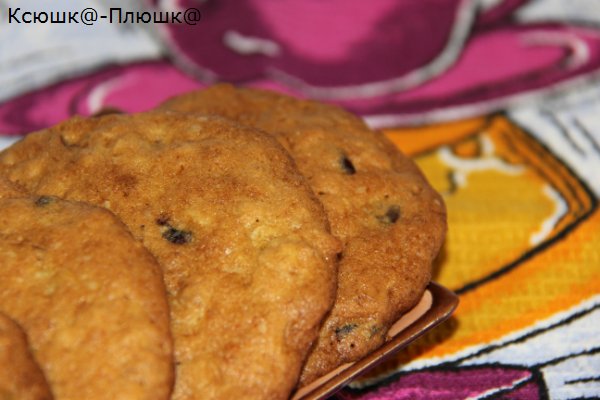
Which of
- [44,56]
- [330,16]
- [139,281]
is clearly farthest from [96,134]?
[330,16]

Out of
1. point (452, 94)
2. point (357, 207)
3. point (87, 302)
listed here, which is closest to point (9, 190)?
point (87, 302)

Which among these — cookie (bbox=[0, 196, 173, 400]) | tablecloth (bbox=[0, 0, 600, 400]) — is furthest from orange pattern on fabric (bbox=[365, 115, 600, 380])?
cookie (bbox=[0, 196, 173, 400])

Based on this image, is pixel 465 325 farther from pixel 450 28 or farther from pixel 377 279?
pixel 450 28

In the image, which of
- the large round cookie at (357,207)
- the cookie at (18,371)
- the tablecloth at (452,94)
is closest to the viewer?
the cookie at (18,371)

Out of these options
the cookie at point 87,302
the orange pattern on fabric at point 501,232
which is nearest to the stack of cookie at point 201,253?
the cookie at point 87,302

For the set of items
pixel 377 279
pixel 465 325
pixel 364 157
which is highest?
pixel 364 157

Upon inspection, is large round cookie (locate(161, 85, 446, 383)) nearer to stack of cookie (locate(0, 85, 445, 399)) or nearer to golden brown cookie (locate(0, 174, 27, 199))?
stack of cookie (locate(0, 85, 445, 399))

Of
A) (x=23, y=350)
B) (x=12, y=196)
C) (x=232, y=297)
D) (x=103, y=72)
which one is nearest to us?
(x=23, y=350)

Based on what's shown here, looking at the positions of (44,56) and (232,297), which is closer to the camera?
(232,297)

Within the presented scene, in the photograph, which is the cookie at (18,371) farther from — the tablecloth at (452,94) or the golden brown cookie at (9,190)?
the tablecloth at (452,94)
